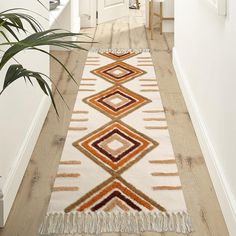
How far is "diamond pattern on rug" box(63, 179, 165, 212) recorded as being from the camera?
2197 millimetres

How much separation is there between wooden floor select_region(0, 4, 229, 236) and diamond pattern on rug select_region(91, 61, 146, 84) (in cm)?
19

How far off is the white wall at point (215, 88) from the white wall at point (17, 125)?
3.14 ft

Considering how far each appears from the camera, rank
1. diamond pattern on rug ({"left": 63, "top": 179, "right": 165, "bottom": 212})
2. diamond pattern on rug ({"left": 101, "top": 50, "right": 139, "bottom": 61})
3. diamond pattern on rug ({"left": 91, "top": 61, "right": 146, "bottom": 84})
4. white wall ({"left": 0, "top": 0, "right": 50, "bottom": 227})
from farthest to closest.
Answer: diamond pattern on rug ({"left": 101, "top": 50, "right": 139, "bottom": 61})
diamond pattern on rug ({"left": 91, "top": 61, "right": 146, "bottom": 84})
diamond pattern on rug ({"left": 63, "top": 179, "right": 165, "bottom": 212})
white wall ({"left": 0, "top": 0, "right": 50, "bottom": 227})

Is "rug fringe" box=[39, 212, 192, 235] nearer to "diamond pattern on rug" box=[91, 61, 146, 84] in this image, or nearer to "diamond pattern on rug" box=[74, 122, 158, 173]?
"diamond pattern on rug" box=[74, 122, 158, 173]

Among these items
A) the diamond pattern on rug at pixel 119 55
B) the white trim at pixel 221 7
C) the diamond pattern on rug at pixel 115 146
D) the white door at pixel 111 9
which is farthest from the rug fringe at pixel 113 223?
the white door at pixel 111 9

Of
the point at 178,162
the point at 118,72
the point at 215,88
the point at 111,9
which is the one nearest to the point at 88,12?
the point at 111,9

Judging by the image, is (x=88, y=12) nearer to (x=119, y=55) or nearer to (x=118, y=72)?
(x=119, y=55)

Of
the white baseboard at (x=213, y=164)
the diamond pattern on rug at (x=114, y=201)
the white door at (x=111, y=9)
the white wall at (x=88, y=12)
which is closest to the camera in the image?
the white baseboard at (x=213, y=164)

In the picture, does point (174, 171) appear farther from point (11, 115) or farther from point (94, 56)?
point (94, 56)

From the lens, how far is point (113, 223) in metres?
2.07

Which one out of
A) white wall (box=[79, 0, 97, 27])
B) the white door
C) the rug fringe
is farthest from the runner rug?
the white door

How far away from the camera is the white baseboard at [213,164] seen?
1965mm

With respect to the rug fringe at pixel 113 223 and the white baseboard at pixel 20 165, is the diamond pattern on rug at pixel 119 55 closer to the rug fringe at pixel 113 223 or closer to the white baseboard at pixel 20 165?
the white baseboard at pixel 20 165

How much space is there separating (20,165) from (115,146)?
2.13 ft
